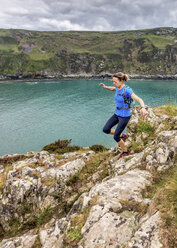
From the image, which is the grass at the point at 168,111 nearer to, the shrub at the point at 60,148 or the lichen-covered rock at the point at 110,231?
the shrub at the point at 60,148

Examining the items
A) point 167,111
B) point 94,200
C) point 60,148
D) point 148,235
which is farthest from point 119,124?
point 60,148

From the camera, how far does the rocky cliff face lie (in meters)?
4.36

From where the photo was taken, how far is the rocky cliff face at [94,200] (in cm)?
436

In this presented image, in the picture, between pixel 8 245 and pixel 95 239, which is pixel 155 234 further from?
pixel 8 245

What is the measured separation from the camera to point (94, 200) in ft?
18.2

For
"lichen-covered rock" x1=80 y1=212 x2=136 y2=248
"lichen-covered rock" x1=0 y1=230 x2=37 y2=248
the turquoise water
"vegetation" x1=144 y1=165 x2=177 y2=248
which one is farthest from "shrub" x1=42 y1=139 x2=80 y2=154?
the turquoise water

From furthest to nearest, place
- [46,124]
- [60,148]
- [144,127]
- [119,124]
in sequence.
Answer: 1. [46,124]
2. [60,148]
3. [144,127]
4. [119,124]

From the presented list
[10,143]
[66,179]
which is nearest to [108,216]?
[66,179]

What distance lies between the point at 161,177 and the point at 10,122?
2200 inches

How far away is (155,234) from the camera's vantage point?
3.84m

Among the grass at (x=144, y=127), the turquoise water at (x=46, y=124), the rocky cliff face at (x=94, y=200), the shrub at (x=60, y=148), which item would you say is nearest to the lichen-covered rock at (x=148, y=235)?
the rocky cliff face at (x=94, y=200)

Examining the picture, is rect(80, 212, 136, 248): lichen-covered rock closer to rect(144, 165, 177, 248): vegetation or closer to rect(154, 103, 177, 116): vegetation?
rect(144, 165, 177, 248): vegetation

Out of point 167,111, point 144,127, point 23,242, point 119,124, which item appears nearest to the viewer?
point 23,242

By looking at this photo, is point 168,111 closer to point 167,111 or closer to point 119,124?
point 167,111
